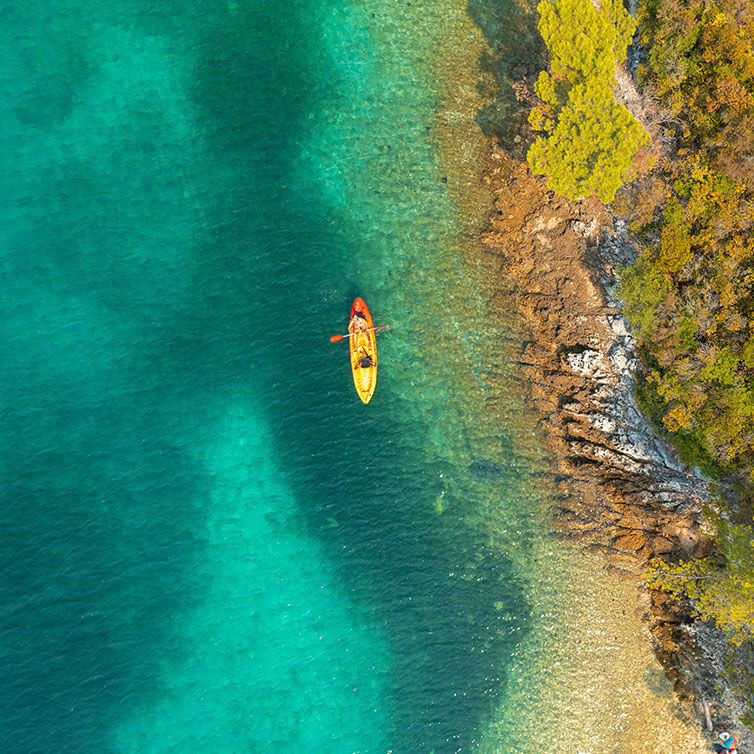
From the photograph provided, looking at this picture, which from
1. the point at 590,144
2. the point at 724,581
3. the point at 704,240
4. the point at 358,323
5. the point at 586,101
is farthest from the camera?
the point at 358,323

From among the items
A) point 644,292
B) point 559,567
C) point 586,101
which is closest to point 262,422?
point 559,567

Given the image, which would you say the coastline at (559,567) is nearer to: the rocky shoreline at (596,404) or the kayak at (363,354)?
the rocky shoreline at (596,404)

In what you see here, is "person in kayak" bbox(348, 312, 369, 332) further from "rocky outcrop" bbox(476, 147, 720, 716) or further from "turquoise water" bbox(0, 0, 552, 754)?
"rocky outcrop" bbox(476, 147, 720, 716)

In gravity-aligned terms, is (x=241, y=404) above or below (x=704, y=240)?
below

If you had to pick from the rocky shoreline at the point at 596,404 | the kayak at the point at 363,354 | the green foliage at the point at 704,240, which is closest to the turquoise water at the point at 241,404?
the kayak at the point at 363,354

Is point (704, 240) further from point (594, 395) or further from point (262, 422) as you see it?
point (262, 422)

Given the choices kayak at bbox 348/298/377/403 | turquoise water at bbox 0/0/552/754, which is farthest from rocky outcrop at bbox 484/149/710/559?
kayak at bbox 348/298/377/403

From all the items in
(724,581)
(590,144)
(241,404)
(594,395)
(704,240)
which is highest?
(590,144)
